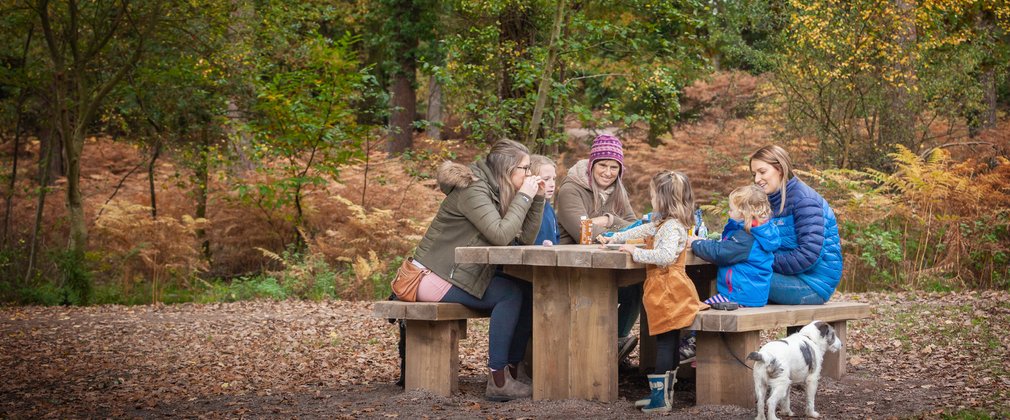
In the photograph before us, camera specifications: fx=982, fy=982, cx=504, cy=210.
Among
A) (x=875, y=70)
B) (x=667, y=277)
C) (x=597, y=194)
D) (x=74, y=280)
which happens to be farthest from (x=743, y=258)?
(x=875, y=70)

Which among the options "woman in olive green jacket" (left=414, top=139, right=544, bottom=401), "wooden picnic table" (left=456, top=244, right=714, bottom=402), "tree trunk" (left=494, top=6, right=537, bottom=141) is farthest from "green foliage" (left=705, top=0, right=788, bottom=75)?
"wooden picnic table" (left=456, top=244, right=714, bottom=402)

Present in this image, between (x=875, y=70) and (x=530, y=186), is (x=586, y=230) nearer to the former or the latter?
(x=530, y=186)

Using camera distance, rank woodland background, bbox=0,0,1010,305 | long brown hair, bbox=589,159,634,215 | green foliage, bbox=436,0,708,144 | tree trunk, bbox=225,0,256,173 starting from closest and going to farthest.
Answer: long brown hair, bbox=589,159,634,215 < green foliage, bbox=436,0,708,144 < woodland background, bbox=0,0,1010,305 < tree trunk, bbox=225,0,256,173

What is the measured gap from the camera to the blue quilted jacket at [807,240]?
5.56m

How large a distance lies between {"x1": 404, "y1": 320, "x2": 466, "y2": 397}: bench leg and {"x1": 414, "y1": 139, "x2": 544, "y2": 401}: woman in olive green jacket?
202 millimetres

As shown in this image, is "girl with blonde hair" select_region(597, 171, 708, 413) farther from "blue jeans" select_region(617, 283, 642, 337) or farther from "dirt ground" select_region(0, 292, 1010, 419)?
"blue jeans" select_region(617, 283, 642, 337)

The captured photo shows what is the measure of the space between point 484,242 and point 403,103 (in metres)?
15.6

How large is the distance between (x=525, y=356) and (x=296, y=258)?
7254mm

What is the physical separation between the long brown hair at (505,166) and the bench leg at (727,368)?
136 centimetres

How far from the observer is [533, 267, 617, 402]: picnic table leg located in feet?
17.4

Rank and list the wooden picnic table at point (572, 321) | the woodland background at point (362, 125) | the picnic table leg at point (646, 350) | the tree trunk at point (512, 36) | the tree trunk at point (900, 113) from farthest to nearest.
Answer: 1. the tree trunk at point (900, 113)
2. the tree trunk at point (512, 36)
3. the woodland background at point (362, 125)
4. the picnic table leg at point (646, 350)
5. the wooden picnic table at point (572, 321)

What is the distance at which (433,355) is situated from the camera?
18.9 feet

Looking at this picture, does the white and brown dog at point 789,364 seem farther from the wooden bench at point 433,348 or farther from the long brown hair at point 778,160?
the wooden bench at point 433,348

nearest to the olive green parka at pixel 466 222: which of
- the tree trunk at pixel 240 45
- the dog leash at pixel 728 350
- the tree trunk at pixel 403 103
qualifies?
the dog leash at pixel 728 350
